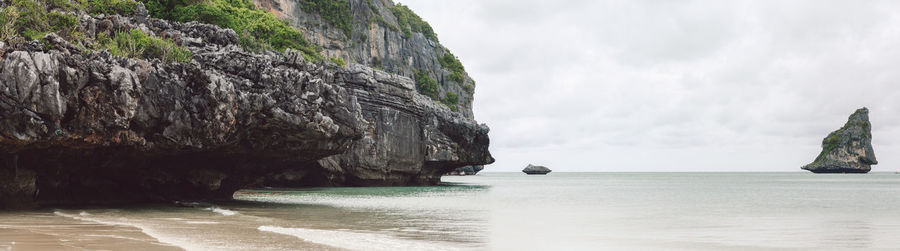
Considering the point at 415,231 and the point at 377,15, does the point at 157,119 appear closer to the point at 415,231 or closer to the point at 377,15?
the point at 415,231

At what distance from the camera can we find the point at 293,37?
50406 millimetres

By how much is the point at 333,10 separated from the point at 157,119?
53.8 metres

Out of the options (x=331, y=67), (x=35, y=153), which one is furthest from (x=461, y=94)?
(x=35, y=153)

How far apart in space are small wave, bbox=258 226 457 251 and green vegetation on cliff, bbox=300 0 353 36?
2238 inches

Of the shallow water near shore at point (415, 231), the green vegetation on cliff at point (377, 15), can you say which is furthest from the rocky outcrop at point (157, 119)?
the green vegetation on cliff at point (377, 15)

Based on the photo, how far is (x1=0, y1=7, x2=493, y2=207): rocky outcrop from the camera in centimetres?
1454

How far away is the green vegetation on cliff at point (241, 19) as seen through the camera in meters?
35.6

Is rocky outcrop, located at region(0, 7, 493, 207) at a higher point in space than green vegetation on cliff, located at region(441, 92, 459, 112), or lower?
lower

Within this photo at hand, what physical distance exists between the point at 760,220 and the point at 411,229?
1231 cm

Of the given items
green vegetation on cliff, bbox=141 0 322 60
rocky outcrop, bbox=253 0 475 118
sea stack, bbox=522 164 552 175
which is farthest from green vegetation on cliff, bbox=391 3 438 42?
sea stack, bbox=522 164 552 175

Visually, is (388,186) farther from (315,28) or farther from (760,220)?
(760,220)

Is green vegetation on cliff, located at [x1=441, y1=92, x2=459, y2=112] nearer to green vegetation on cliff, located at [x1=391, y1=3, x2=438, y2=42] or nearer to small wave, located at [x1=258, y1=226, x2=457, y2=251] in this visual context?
green vegetation on cliff, located at [x1=391, y1=3, x2=438, y2=42]

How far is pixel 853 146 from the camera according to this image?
408 feet

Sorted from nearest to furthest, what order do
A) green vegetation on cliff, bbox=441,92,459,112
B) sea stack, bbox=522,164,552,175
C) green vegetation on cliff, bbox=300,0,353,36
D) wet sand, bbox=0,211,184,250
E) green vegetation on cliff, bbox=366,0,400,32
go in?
wet sand, bbox=0,211,184,250 < green vegetation on cliff, bbox=300,0,353,36 < green vegetation on cliff, bbox=366,0,400,32 < green vegetation on cliff, bbox=441,92,459,112 < sea stack, bbox=522,164,552,175
